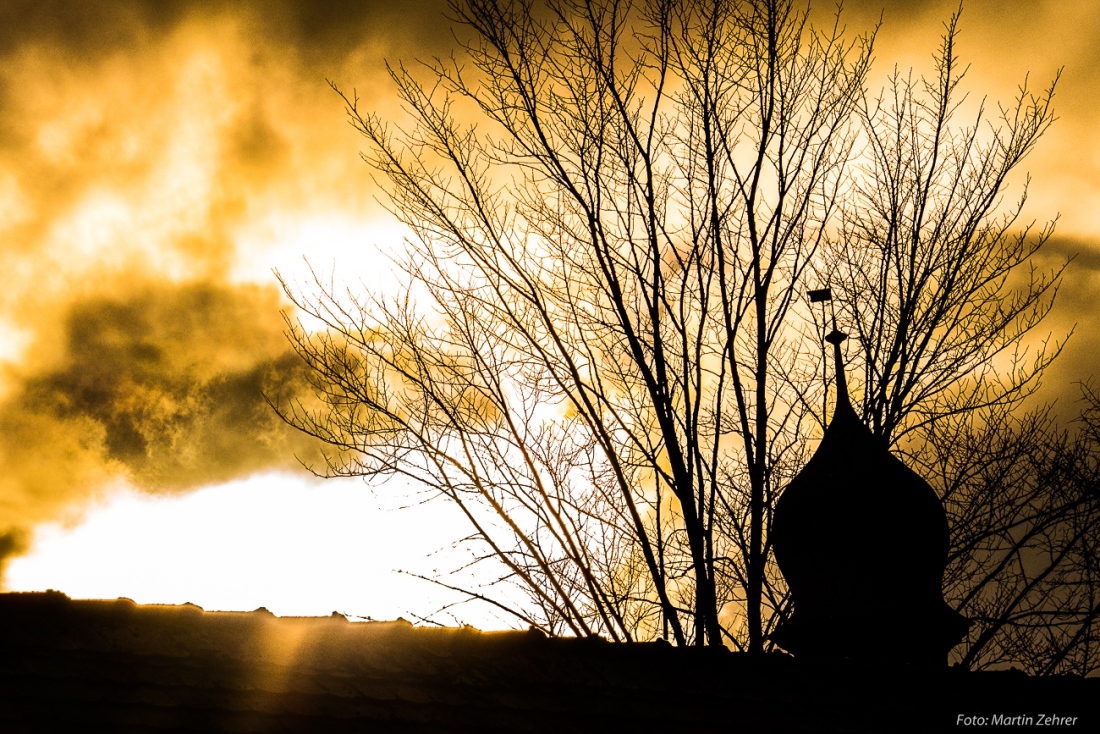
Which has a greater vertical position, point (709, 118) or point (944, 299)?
point (709, 118)

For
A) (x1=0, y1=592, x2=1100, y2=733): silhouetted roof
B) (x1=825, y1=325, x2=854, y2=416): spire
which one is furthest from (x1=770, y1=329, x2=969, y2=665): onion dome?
(x1=0, y1=592, x2=1100, y2=733): silhouetted roof

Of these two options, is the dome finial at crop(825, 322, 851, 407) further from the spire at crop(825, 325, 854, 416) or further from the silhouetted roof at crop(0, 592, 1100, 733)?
the silhouetted roof at crop(0, 592, 1100, 733)

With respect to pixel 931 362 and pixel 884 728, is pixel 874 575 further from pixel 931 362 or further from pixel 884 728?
pixel 884 728

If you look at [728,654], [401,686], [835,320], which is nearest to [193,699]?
[401,686]

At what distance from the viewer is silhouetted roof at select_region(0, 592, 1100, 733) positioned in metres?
3.77

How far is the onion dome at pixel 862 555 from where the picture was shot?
1064 centimetres

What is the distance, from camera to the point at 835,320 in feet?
35.0

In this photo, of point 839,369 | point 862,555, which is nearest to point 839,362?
point 839,369

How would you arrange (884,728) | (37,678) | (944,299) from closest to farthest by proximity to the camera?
(37,678) → (884,728) → (944,299)

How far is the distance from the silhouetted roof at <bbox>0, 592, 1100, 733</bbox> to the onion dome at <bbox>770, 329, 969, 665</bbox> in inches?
248

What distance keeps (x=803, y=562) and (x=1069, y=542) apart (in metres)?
3.27

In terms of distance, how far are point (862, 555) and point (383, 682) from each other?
8.81 m

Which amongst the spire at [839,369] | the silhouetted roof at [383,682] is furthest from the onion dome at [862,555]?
the silhouetted roof at [383,682]

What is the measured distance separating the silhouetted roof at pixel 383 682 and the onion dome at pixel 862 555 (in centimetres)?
629
